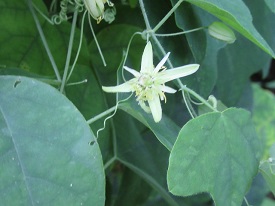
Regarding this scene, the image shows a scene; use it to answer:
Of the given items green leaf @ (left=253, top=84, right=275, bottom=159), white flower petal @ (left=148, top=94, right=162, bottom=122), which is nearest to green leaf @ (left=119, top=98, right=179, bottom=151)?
white flower petal @ (left=148, top=94, right=162, bottom=122)

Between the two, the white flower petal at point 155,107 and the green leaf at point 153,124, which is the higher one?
the white flower petal at point 155,107

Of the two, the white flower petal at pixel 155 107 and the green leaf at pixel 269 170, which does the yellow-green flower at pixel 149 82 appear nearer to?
the white flower petal at pixel 155 107

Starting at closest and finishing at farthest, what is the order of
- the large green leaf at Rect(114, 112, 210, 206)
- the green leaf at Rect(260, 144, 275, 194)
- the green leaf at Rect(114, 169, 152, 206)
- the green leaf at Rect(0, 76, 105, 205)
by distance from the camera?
the green leaf at Rect(0, 76, 105, 205), the green leaf at Rect(260, 144, 275, 194), the large green leaf at Rect(114, 112, 210, 206), the green leaf at Rect(114, 169, 152, 206)

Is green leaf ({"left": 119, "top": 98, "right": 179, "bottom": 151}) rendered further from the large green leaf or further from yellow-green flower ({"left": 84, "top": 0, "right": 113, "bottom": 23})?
the large green leaf

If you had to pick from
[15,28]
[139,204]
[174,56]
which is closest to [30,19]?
[15,28]

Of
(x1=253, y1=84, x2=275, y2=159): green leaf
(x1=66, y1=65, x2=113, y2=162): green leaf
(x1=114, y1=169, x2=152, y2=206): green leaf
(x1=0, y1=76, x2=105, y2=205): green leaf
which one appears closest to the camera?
(x1=0, y1=76, x2=105, y2=205): green leaf

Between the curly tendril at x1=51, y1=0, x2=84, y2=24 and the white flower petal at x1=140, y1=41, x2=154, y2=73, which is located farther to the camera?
the curly tendril at x1=51, y1=0, x2=84, y2=24

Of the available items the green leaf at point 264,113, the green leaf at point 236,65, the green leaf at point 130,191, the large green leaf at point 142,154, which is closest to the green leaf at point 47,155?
the large green leaf at point 142,154
